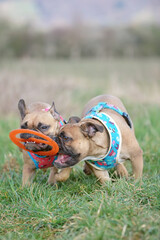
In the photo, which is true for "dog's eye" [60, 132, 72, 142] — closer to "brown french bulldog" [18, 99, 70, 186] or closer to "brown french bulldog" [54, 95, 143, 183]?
"brown french bulldog" [54, 95, 143, 183]

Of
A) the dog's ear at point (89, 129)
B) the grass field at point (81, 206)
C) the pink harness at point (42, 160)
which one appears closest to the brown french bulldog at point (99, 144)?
the dog's ear at point (89, 129)

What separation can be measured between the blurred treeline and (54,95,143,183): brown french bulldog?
25907 mm

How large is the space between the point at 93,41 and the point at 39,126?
3490cm

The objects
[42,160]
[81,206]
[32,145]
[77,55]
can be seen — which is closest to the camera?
[81,206]

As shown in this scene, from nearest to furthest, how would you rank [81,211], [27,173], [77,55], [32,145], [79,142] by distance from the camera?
[81,211] < [32,145] < [79,142] < [27,173] < [77,55]

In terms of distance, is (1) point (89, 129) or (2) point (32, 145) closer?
(2) point (32, 145)

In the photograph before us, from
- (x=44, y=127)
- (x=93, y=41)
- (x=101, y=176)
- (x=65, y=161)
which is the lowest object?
(x=101, y=176)

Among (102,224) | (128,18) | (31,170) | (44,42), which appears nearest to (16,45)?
(44,42)

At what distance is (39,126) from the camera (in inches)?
162

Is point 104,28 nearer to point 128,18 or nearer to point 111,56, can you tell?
point 128,18

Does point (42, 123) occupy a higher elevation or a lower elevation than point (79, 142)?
higher

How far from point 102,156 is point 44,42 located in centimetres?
3191

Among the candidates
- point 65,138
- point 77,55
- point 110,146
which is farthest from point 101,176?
point 77,55

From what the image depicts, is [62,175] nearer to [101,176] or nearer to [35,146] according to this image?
[101,176]
